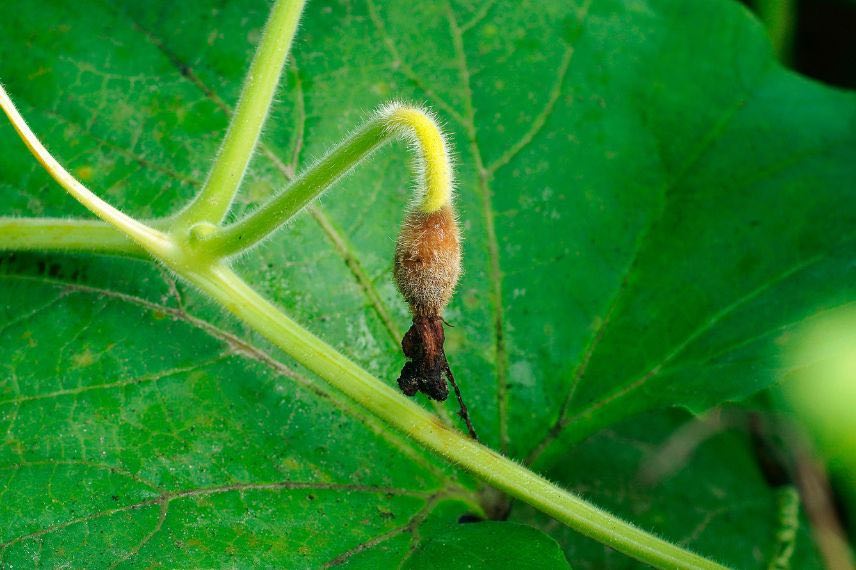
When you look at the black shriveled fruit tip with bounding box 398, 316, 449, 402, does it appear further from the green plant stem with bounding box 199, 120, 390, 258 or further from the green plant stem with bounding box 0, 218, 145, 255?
the green plant stem with bounding box 0, 218, 145, 255

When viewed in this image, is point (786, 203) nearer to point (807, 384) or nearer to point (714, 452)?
point (807, 384)

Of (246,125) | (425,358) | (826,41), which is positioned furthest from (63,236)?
(826,41)

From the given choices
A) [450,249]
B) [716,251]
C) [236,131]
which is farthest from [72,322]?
[716,251]

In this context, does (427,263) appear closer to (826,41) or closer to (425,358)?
(425,358)

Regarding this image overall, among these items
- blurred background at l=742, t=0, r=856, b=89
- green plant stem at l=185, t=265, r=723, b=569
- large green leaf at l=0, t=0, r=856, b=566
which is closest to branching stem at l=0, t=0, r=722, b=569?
green plant stem at l=185, t=265, r=723, b=569

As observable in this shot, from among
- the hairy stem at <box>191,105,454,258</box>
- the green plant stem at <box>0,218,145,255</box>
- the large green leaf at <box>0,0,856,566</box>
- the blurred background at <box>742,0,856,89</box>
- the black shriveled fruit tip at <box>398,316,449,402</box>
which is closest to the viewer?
the hairy stem at <box>191,105,454,258</box>

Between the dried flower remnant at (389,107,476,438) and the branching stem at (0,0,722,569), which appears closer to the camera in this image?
the dried flower remnant at (389,107,476,438)
